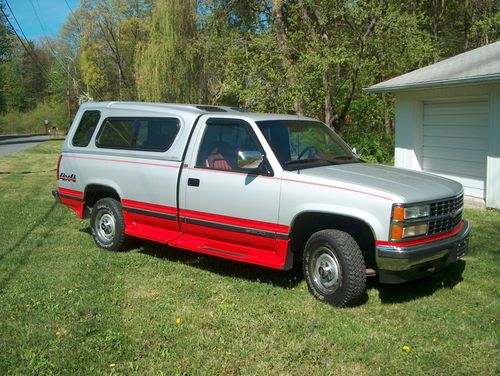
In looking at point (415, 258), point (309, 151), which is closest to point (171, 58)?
point (309, 151)

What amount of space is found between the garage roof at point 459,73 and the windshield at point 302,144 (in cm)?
472

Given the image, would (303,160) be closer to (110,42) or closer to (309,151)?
(309,151)

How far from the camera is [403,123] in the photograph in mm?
12570

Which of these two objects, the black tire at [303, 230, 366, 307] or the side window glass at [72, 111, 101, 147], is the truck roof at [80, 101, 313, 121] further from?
the black tire at [303, 230, 366, 307]

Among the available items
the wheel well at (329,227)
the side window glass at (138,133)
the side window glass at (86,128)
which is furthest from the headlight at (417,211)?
the side window glass at (86,128)

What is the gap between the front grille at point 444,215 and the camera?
482 cm

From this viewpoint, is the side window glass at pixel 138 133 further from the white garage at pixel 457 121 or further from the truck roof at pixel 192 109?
the white garage at pixel 457 121

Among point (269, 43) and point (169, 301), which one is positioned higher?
point (269, 43)

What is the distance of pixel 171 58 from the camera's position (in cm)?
2780

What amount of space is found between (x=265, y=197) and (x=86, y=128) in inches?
137

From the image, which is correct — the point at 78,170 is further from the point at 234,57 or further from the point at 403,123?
the point at 234,57

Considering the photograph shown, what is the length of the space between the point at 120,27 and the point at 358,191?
133ft

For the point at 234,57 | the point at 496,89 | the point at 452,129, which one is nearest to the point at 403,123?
the point at 452,129

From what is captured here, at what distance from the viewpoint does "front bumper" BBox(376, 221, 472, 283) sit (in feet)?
15.0
